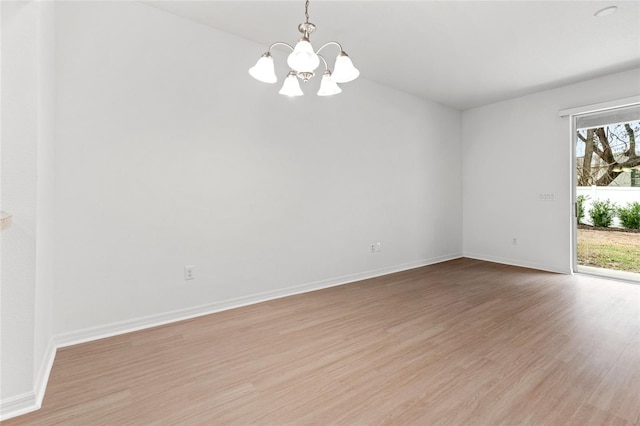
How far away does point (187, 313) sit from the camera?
2.79 m

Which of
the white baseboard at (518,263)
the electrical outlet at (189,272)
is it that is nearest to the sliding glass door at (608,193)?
the white baseboard at (518,263)

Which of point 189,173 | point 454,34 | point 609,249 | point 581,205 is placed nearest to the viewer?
point 189,173

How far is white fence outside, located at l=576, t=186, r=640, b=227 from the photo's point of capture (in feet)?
13.3

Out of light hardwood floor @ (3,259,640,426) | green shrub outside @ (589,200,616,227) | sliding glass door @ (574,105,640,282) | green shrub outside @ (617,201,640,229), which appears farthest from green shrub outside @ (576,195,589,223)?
light hardwood floor @ (3,259,640,426)

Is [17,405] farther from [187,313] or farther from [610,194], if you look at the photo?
[610,194]

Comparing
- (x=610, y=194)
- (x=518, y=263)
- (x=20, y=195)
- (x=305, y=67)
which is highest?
(x=305, y=67)

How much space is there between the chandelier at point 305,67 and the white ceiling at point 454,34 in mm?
1081

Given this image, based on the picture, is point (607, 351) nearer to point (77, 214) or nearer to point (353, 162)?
point (353, 162)

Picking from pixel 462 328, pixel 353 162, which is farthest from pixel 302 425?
pixel 353 162

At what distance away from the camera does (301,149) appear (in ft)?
11.6

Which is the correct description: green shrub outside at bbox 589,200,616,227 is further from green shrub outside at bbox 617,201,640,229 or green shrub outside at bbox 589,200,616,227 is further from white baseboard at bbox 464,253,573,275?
white baseboard at bbox 464,253,573,275

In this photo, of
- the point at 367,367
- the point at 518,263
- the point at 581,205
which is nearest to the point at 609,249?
the point at 581,205

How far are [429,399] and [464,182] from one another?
4.91m

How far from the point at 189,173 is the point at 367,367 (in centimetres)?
225
